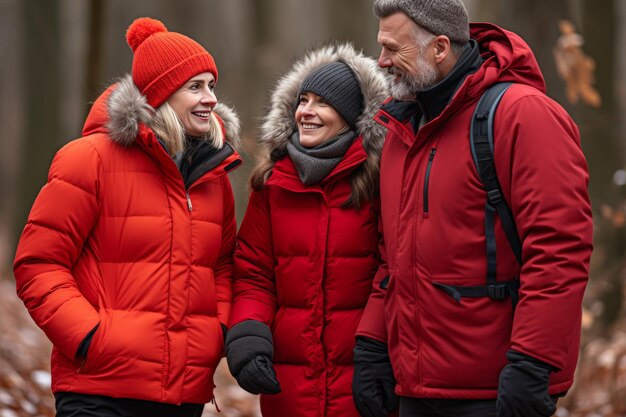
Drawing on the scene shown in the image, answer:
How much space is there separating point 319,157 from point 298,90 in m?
0.47

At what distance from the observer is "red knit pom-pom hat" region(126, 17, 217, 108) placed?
450 centimetres

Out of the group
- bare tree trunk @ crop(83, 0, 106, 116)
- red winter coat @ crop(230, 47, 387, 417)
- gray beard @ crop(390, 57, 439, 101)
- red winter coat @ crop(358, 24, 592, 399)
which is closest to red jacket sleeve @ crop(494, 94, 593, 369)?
red winter coat @ crop(358, 24, 592, 399)

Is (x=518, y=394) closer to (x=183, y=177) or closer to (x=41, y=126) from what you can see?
(x=183, y=177)

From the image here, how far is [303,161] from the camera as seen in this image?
4.66 meters

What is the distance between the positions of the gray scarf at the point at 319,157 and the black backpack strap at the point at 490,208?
104 cm

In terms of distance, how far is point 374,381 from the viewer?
4281mm

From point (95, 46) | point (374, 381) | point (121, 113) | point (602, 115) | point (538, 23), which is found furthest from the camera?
point (602, 115)

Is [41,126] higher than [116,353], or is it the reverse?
[116,353]

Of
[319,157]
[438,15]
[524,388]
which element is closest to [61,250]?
[319,157]

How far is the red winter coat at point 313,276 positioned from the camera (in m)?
4.60

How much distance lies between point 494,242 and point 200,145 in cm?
162

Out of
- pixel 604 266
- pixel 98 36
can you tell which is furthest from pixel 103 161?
pixel 604 266

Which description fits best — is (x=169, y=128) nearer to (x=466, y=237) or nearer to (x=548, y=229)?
(x=466, y=237)

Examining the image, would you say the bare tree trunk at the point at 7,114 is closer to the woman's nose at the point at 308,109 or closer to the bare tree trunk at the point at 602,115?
the bare tree trunk at the point at 602,115
